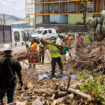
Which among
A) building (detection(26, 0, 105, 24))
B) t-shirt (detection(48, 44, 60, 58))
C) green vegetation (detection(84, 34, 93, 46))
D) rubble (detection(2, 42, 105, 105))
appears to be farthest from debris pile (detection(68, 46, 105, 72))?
building (detection(26, 0, 105, 24))

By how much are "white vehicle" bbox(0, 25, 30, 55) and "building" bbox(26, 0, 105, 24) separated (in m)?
22.3

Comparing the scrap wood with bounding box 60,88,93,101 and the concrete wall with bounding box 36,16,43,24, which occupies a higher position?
the concrete wall with bounding box 36,16,43,24

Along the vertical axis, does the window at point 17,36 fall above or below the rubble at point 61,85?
above

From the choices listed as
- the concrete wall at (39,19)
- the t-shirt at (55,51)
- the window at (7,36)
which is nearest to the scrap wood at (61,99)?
the t-shirt at (55,51)

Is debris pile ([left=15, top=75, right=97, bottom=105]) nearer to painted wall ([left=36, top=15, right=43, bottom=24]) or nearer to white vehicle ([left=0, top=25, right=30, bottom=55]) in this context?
white vehicle ([left=0, top=25, right=30, bottom=55])

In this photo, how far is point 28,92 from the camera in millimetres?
5891

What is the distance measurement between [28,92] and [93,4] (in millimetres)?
28557

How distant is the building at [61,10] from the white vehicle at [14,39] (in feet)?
73.2

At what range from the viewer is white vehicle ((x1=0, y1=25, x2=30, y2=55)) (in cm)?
989

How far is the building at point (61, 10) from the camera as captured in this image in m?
32.9

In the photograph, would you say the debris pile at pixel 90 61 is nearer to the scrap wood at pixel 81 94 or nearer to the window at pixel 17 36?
the scrap wood at pixel 81 94

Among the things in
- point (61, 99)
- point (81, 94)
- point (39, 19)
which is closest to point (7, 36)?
point (61, 99)

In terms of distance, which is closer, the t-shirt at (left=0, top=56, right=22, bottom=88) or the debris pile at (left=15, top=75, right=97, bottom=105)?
the t-shirt at (left=0, top=56, right=22, bottom=88)

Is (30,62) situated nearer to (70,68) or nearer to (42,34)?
(70,68)
